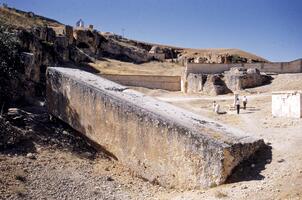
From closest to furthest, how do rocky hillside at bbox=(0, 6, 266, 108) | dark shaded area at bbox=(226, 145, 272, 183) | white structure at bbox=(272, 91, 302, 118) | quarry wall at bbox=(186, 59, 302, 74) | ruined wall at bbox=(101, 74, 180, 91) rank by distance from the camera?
1. dark shaded area at bbox=(226, 145, 272, 183)
2. white structure at bbox=(272, 91, 302, 118)
3. rocky hillside at bbox=(0, 6, 266, 108)
4. ruined wall at bbox=(101, 74, 180, 91)
5. quarry wall at bbox=(186, 59, 302, 74)

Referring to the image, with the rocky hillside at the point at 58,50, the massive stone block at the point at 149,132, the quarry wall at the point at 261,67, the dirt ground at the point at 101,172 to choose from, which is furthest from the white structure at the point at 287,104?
the quarry wall at the point at 261,67

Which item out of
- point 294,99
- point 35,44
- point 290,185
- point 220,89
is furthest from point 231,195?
point 220,89

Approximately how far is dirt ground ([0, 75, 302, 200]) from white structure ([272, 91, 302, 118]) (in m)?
0.79

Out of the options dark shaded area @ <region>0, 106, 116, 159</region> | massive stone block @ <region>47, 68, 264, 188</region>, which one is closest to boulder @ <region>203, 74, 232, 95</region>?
massive stone block @ <region>47, 68, 264, 188</region>

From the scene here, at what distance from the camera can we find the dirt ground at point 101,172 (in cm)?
718

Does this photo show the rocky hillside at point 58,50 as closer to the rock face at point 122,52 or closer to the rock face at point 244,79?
the rock face at point 122,52

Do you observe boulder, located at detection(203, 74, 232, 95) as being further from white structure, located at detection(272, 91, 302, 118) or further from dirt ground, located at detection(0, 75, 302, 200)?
dirt ground, located at detection(0, 75, 302, 200)

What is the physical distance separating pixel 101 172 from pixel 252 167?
3.37 meters

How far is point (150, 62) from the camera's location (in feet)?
144

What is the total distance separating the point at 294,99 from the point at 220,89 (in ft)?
36.5

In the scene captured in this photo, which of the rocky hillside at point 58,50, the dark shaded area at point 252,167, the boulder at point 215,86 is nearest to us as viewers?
the dark shaded area at point 252,167

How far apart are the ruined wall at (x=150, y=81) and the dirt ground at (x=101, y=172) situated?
1356 centimetres

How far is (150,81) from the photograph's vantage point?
25.9 meters

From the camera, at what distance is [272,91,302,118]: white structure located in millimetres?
12188
